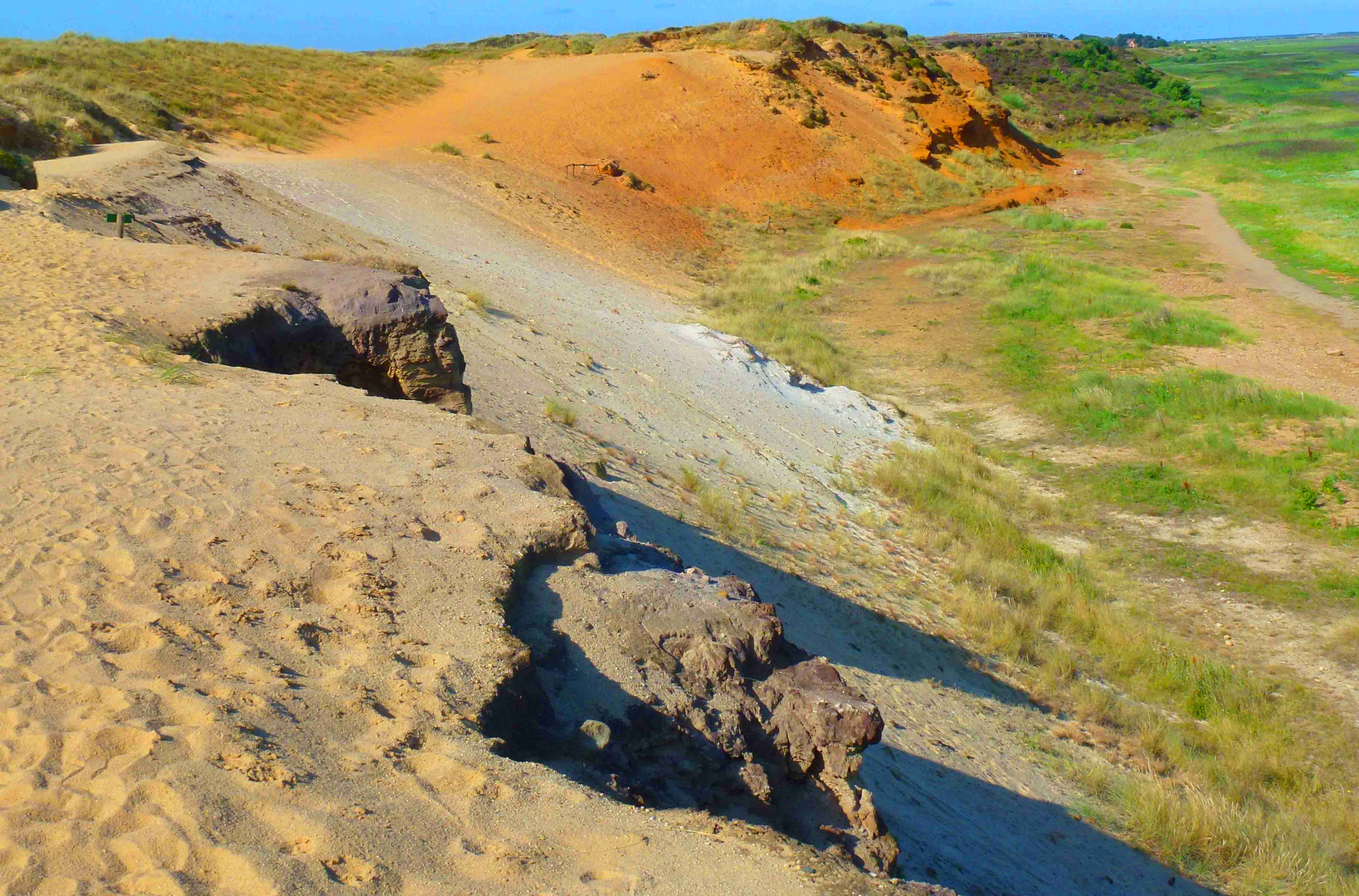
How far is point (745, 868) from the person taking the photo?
116 inches

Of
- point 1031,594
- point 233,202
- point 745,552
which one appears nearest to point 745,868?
point 745,552

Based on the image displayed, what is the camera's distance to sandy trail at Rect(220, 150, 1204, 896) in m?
5.62

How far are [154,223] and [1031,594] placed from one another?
9649 mm

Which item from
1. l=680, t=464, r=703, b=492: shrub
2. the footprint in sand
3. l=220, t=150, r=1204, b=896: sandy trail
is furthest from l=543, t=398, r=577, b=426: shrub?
the footprint in sand

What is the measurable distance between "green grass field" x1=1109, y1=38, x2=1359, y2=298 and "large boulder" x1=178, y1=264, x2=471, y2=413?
67.5 ft

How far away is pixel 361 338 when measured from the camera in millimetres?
7324

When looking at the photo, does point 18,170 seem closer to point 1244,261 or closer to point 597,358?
point 597,358

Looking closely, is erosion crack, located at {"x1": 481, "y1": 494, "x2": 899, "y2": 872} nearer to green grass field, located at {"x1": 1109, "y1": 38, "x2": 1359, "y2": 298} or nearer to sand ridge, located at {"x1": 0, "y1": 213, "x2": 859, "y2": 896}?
sand ridge, located at {"x1": 0, "y1": 213, "x2": 859, "y2": 896}

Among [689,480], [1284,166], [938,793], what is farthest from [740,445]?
[1284,166]

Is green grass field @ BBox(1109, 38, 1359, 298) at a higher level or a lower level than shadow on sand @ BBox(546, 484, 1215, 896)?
higher

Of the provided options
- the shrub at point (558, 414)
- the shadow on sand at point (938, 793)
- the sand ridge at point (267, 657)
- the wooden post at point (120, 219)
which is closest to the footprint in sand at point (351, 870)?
the sand ridge at point (267, 657)

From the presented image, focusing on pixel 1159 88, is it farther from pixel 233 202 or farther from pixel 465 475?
pixel 465 475

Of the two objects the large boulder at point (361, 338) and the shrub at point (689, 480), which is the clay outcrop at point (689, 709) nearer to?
the large boulder at point (361, 338)

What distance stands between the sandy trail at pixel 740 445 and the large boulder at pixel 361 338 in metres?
1.62
